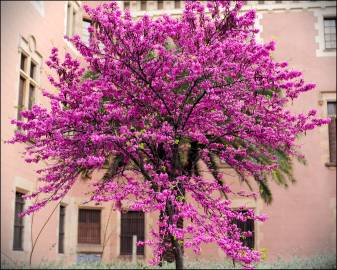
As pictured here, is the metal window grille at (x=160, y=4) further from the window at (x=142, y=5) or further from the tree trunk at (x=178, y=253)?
the tree trunk at (x=178, y=253)

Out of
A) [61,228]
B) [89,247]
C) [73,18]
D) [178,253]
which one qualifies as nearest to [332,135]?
[89,247]

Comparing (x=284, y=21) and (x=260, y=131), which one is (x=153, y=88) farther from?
(x=284, y=21)

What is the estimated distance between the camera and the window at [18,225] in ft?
47.2

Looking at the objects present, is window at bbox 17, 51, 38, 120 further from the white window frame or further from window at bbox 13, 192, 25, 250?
the white window frame

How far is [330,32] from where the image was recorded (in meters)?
20.5

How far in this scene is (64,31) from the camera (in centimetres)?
1823

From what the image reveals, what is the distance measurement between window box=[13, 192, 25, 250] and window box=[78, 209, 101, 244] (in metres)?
4.69

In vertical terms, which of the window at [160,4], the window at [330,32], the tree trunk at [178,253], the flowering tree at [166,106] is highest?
the window at [160,4]

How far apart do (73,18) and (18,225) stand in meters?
8.43

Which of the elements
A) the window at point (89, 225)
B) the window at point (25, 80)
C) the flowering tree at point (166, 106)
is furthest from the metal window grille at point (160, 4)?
the flowering tree at point (166, 106)

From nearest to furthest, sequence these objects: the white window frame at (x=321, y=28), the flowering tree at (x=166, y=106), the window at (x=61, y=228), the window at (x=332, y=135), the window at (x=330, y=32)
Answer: the flowering tree at (x=166, y=106) < the window at (x=61, y=228) < the window at (x=332, y=135) < the white window frame at (x=321, y=28) < the window at (x=330, y=32)

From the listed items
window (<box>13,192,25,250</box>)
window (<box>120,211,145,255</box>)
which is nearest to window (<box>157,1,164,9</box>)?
window (<box>120,211,145,255</box>)

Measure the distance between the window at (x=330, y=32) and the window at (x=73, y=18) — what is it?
9462 mm

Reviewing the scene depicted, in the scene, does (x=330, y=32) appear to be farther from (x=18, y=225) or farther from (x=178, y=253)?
(x=178, y=253)
